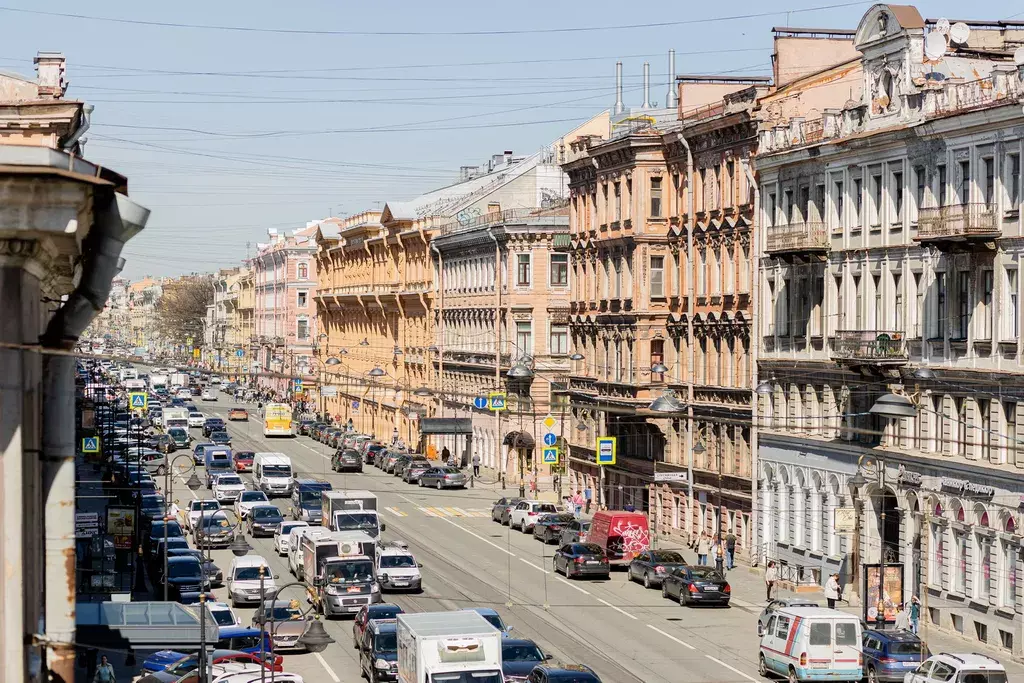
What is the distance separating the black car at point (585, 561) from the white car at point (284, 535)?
33.9ft

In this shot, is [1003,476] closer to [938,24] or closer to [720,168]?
[938,24]

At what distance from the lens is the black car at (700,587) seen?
2058 inches

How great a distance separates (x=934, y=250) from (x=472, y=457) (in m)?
56.2

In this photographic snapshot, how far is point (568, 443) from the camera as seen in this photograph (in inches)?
3391

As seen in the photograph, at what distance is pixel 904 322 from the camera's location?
5125 centimetres

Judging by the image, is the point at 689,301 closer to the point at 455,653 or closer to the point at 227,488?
the point at 227,488

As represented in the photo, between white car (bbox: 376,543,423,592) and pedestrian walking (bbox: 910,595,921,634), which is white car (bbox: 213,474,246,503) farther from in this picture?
pedestrian walking (bbox: 910,595,921,634)

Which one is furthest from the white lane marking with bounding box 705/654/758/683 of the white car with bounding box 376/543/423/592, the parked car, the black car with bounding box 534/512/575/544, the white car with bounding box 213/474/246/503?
the white car with bounding box 213/474/246/503

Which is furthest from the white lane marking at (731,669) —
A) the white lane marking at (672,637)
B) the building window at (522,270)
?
the building window at (522,270)

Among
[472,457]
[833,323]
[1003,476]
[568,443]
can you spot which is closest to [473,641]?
A: [1003,476]

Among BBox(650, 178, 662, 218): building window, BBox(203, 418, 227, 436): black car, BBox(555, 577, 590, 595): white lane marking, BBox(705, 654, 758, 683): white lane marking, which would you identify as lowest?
BBox(555, 577, 590, 595): white lane marking

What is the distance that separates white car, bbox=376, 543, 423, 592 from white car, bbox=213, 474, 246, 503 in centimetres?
2426

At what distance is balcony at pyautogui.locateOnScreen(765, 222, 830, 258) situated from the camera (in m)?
56.3

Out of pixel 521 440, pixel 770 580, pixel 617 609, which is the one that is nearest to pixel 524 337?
pixel 521 440
